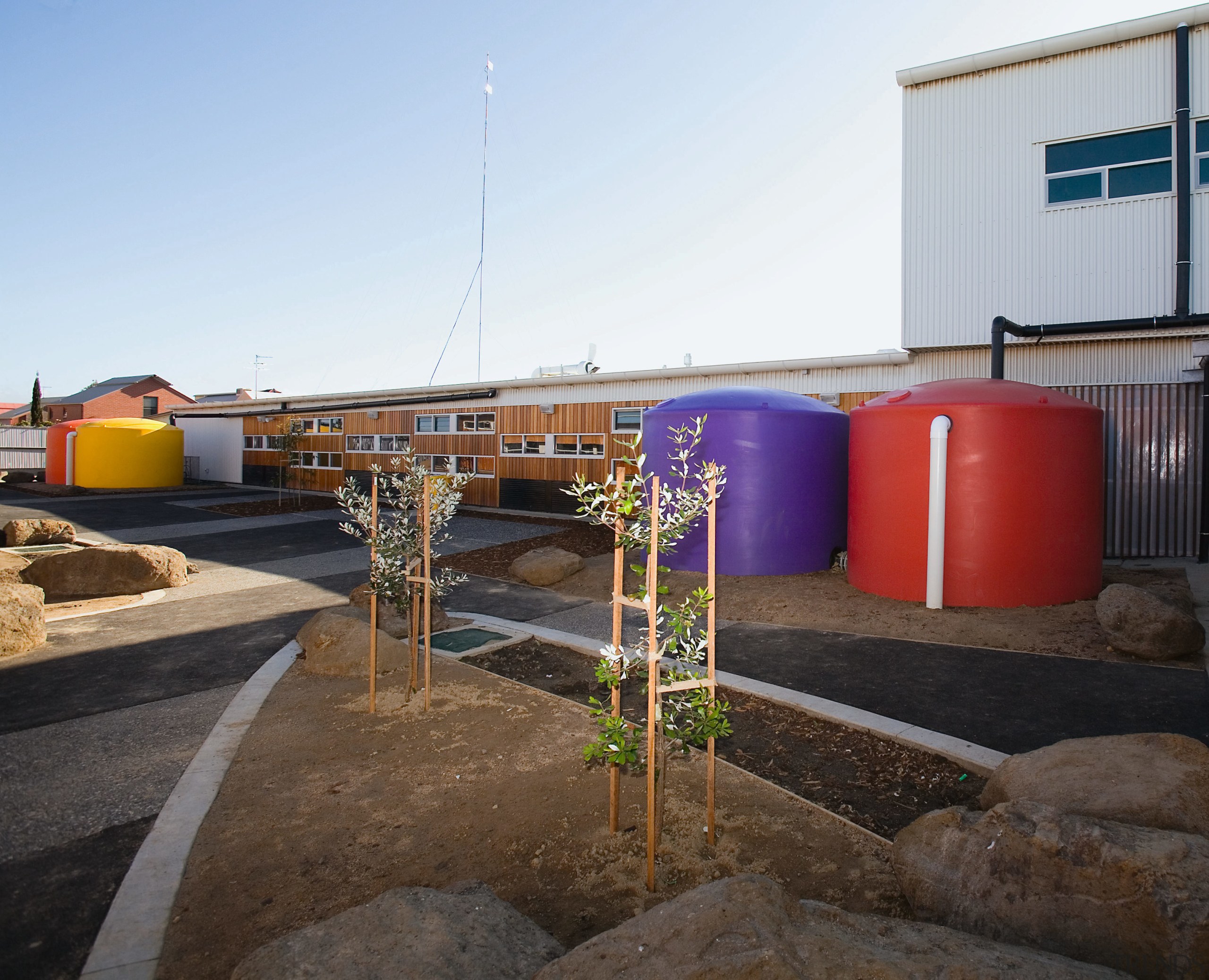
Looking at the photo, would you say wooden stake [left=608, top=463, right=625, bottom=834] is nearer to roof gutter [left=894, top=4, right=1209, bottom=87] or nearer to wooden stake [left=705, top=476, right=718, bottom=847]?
wooden stake [left=705, top=476, right=718, bottom=847]

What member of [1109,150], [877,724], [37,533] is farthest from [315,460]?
[877,724]

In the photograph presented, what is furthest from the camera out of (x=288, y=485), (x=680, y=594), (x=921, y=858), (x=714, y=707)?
(x=288, y=485)

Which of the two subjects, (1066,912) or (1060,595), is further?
(1060,595)

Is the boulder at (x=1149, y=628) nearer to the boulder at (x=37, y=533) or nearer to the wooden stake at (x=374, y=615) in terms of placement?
the wooden stake at (x=374, y=615)

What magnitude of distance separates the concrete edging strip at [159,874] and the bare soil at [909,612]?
4174mm

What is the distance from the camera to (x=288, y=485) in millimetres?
29656

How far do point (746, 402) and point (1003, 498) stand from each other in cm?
390

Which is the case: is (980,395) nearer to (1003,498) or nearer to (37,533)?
(1003,498)

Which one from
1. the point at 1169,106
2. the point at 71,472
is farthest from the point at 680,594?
the point at 71,472

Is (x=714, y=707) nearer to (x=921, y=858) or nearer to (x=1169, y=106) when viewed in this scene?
(x=921, y=858)

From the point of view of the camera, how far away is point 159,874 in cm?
363

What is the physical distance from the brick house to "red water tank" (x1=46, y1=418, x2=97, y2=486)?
24772 mm

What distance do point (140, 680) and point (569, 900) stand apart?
538 cm

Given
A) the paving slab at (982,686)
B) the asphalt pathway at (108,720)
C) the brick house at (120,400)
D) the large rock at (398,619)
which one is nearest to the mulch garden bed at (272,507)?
the asphalt pathway at (108,720)
